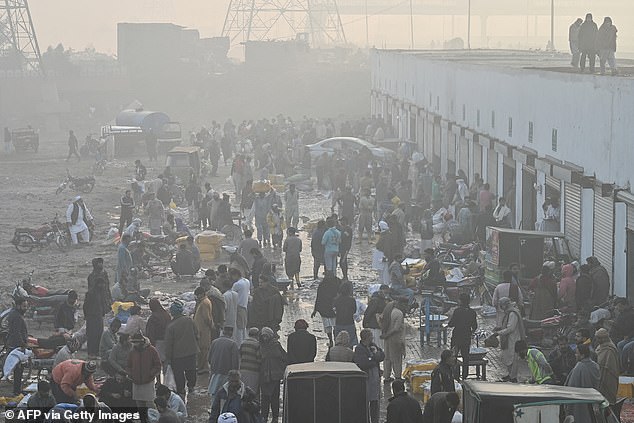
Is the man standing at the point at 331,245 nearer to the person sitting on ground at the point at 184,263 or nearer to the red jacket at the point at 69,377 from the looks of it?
the person sitting on ground at the point at 184,263

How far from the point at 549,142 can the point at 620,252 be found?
5558mm

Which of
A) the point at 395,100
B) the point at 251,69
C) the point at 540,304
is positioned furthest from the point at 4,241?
the point at 251,69

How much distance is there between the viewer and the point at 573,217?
23125 millimetres

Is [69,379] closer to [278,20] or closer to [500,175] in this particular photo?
[500,175]

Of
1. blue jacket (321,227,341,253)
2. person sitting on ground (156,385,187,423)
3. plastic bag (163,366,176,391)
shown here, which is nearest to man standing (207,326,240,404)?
person sitting on ground (156,385,187,423)

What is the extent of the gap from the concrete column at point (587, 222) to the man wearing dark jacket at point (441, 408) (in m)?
9.86

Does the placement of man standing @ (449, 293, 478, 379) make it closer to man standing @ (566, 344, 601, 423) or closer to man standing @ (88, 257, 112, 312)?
man standing @ (566, 344, 601, 423)

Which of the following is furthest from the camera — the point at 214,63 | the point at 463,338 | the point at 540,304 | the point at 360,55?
the point at 360,55

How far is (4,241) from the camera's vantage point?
3003 cm

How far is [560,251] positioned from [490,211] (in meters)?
4.15

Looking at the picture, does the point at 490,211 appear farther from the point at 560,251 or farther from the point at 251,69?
the point at 251,69

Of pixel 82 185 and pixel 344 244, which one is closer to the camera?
pixel 344 244

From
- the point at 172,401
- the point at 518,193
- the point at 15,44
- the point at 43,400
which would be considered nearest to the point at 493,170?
the point at 518,193

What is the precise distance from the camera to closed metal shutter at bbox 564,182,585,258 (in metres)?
22.7
